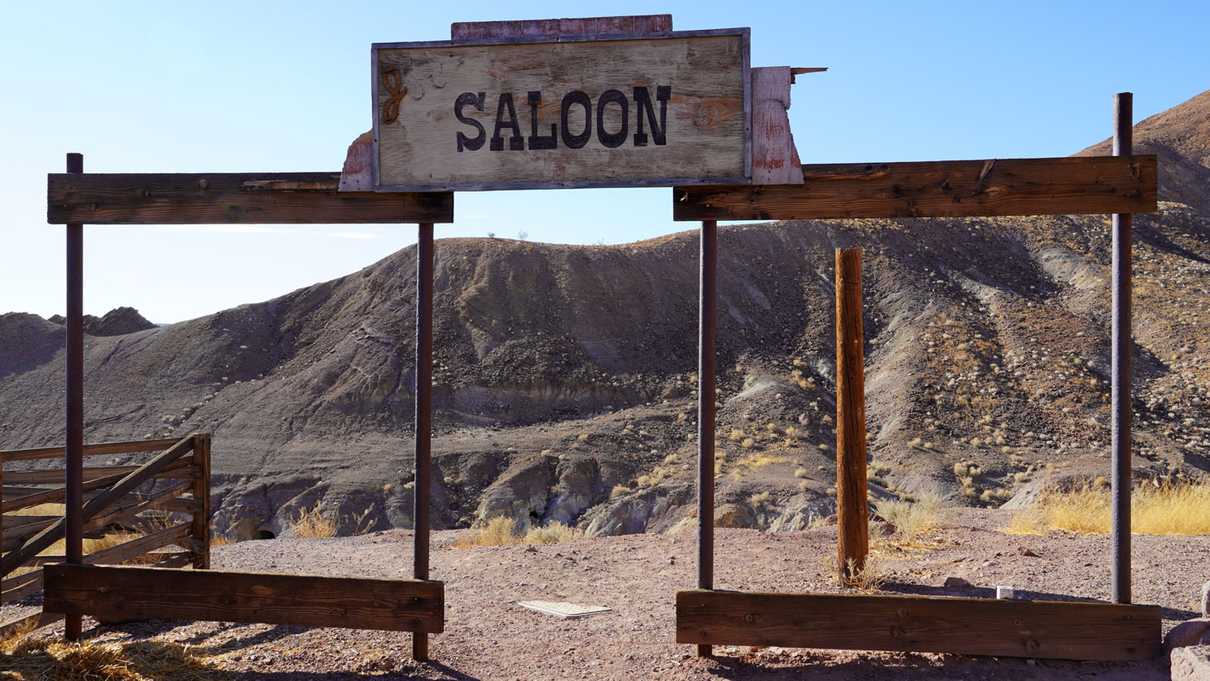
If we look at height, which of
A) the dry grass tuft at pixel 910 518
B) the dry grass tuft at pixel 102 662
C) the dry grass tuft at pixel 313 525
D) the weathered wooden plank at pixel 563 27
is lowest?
the dry grass tuft at pixel 313 525

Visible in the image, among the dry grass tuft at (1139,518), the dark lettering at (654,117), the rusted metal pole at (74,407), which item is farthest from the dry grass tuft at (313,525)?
the dark lettering at (654,117)

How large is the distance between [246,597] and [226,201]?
251cm

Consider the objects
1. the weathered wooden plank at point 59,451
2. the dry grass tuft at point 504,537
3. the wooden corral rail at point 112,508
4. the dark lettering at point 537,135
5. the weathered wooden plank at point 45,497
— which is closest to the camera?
the dark lettering at point 537,135

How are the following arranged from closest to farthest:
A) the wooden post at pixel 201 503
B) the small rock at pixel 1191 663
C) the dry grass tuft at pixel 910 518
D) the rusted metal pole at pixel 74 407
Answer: the small rock at pixel 1191 663, the rusted metal pole at pixel 74 407, the wooden post at pixel 201 503, the dry grass tuft at pixel 910 518

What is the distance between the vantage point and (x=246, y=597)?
5.89 meters

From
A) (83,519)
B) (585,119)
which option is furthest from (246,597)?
(585,119)

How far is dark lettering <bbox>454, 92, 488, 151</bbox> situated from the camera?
18.3 ft

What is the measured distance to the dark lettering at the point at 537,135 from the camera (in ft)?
18.1

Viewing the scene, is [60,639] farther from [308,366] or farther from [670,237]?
[670,237]

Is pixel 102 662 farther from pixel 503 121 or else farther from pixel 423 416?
pixel 503 121

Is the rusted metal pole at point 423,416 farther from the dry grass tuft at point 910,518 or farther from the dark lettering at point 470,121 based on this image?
the dry grass tuft at point 910,518

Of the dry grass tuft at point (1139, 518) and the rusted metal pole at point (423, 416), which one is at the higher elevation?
the rusted metal pole at point (423, 416)

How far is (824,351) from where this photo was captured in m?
32.8

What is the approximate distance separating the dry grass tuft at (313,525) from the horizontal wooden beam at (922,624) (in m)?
10.3
